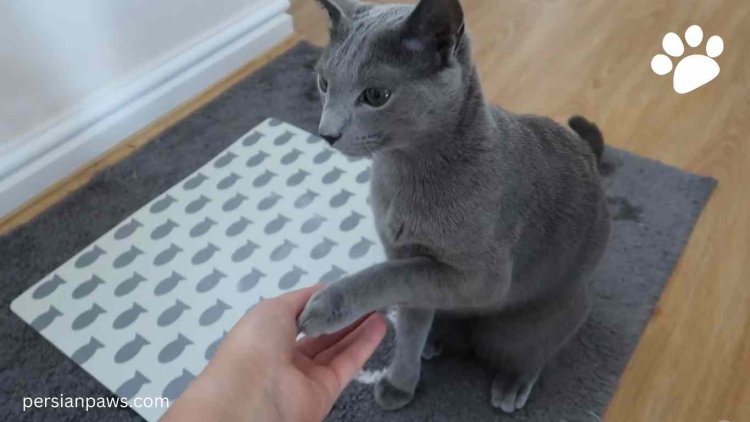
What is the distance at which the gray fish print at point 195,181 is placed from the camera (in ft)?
4.39

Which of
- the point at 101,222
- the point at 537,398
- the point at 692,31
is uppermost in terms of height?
the point at 692,31

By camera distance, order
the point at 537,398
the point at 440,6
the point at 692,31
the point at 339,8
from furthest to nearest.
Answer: the point at 692,31, the point at 537,398, the point at 339,8, the point at 440,6

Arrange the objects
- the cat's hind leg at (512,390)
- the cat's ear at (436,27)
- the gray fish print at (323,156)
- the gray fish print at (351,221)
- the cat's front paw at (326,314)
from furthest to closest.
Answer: the gray fish print at (323,156), the gray fish print at (351,221), the cat's hind leg at (512,390), the cat's front paw at (326,314), the cat's ear at (436,27)

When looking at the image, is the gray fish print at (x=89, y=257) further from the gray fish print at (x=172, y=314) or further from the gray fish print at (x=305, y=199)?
the gray fish print at (x=305, y=199)

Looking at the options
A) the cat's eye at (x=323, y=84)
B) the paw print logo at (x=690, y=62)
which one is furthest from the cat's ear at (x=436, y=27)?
the paw print logo at (x=690, y=62)

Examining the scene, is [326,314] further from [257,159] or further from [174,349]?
[257,159]

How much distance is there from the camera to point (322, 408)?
0.77m

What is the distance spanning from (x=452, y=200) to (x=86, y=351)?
2.18 feet

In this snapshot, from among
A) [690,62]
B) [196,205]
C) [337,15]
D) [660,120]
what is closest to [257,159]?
[196,205]

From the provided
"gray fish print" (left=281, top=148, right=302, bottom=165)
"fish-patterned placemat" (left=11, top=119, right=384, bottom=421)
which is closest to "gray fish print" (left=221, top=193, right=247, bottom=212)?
"fish-patterned placemat" (left=11, top=119, right=384, bottom=421)

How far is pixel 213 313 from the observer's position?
44.3 inches

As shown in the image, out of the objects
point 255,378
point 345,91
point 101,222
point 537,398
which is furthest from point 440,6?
point 101,222

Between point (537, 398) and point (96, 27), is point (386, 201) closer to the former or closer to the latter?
point (537, 398)

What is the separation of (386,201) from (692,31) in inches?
48.2
